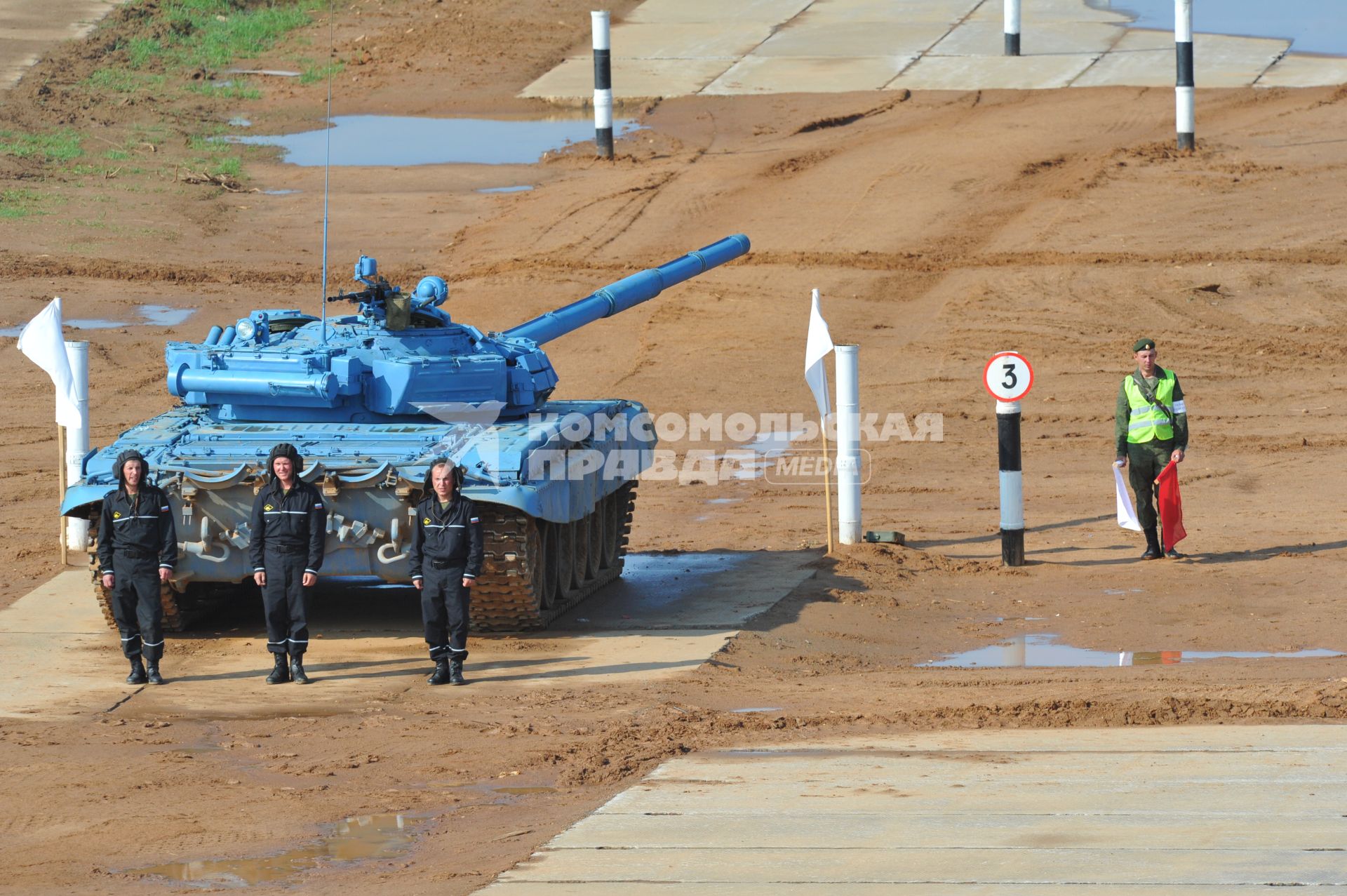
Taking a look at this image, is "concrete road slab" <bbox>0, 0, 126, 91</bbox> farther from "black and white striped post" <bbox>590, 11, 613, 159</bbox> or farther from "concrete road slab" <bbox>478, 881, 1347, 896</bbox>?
"concrete road slab" <bbox>478, 881, 1347, 896</bbox>

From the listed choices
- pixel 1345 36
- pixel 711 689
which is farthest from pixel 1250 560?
pixel 1345 36

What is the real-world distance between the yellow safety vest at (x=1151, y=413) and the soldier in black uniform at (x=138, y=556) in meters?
6.63

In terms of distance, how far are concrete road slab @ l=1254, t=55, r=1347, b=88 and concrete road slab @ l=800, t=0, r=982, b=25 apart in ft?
17.3

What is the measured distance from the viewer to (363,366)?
12.2 metres

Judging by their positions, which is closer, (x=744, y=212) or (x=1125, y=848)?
(x=1125, y=848)

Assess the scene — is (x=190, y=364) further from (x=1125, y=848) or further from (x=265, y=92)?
(x=265, y=92)

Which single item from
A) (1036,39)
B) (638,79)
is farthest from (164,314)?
(1036,39)

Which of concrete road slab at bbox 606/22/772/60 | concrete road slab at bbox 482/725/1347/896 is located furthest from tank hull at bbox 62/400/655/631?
concrete road slab at bbox 606/22/772/60

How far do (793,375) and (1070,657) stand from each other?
29.2 feet

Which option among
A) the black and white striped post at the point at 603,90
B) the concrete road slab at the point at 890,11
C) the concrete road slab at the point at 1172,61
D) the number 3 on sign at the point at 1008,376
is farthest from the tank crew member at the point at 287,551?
the concrete road slab at the point at 890,11

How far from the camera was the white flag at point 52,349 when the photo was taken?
13750 mm

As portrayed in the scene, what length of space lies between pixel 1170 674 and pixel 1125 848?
11.8 ft

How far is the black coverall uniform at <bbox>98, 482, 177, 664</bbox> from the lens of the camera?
10.6 m

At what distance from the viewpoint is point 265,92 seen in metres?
29.4
